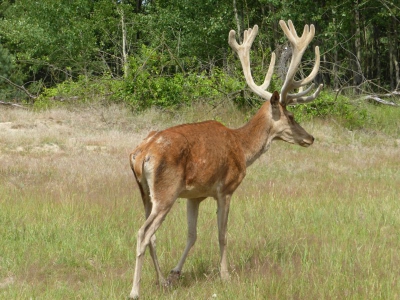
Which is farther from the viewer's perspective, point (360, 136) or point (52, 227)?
point (360, 136)

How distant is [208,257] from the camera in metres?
6.40

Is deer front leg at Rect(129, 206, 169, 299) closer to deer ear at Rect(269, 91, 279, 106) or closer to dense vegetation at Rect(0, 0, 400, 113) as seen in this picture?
deer ear at Rect(269, 91, 279, 106)

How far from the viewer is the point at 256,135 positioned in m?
6.42

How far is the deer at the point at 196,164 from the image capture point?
16.7 feet

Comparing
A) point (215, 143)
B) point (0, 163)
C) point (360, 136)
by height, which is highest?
point (215, 143)

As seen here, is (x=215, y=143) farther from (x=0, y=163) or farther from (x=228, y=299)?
(x=0, y=163)

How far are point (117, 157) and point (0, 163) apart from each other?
7.24ft

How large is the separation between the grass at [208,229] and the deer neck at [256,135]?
964 mm

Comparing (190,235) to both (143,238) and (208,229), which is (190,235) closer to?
(143,238)

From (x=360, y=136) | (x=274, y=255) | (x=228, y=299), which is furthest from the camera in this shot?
(x=360, y=136)

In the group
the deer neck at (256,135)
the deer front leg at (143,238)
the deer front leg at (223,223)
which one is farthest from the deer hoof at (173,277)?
the deer neck at (256,135)

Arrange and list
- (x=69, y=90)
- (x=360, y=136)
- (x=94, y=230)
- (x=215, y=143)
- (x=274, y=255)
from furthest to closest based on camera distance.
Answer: (x=69, y=90)
(x=360, y=136)
(x=94, y=230)
(x=274, y=255)
(x=215, y=143)

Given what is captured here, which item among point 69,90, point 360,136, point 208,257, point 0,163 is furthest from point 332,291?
point 69,90

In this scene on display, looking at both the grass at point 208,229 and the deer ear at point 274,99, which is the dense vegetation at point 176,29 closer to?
the grass at point 208,229
